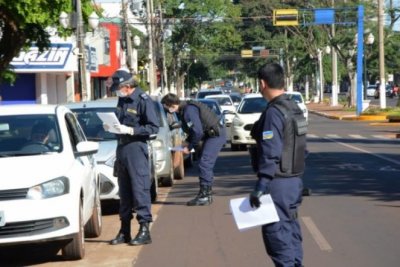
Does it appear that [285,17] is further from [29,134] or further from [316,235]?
[29,134]

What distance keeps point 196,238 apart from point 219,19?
6379 cm

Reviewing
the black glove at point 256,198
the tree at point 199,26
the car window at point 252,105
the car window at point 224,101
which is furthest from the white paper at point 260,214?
the tree at point 199,26

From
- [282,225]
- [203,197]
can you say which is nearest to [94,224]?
[203,197]

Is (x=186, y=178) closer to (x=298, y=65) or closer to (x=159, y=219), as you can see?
(x=159, y=219)

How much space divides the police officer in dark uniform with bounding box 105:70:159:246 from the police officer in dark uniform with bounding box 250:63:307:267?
325cm

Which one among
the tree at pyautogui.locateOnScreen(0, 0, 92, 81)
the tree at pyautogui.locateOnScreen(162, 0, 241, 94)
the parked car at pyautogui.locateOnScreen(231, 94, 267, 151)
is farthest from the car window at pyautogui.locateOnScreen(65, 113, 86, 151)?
the tree at pyautogui.locateOnScreen(162, 0, 241, 94)

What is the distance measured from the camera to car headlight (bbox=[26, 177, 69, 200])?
859 cm

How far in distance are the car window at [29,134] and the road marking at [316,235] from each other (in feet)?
10.5

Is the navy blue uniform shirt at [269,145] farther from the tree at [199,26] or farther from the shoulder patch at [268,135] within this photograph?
the tree at [199,26]

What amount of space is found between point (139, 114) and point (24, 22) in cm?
1266

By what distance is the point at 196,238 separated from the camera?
10594 mm

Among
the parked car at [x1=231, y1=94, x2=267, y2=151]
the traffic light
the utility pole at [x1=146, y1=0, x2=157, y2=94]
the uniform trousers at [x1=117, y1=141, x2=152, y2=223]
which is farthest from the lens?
the utility pole at [x1=146, y1=0, x2=157, y2=94]

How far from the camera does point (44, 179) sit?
867 cm

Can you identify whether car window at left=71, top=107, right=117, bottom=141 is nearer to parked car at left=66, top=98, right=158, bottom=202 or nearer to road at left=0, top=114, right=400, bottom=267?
parked car at left=66, top=98, right=158, bottom=202
